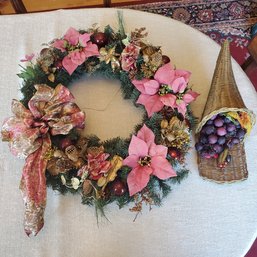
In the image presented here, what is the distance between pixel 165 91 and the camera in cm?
92

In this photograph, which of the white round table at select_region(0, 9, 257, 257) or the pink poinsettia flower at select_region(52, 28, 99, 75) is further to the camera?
the pink poinsettia flower at select_region(52, 28, 99, 75)

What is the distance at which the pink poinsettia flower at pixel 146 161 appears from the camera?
84cm

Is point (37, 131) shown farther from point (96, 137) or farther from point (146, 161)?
point (146, 161)

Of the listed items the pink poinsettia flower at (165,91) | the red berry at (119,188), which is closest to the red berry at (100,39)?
the pink poinsettia flower at (165,91)

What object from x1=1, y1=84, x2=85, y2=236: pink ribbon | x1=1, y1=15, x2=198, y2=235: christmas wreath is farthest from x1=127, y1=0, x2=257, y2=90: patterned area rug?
x1=1, y1=84, x2=85, y2=236: pink ribbon

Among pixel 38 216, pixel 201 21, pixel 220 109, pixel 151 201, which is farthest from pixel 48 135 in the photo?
pixel 201 21

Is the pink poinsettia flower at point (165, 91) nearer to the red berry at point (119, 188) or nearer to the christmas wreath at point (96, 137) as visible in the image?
the christmas wreath at point (96, 137)

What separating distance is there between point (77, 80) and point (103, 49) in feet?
0.39

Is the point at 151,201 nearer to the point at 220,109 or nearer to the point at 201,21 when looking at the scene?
the point at 220,109

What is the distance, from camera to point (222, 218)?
87 centimetres

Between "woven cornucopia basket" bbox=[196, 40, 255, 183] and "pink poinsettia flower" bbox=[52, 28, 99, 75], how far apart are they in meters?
0.32

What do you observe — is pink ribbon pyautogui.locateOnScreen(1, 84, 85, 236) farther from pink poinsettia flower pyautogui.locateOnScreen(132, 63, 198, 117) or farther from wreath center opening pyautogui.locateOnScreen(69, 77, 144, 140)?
pink poinsettia flower pyautogui.locateOnScreen(132, 63, 198, 117)

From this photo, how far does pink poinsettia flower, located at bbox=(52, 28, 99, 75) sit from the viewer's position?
0.96 meters

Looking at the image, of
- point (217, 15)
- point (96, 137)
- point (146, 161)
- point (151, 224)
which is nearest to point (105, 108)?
point (96, 137)
